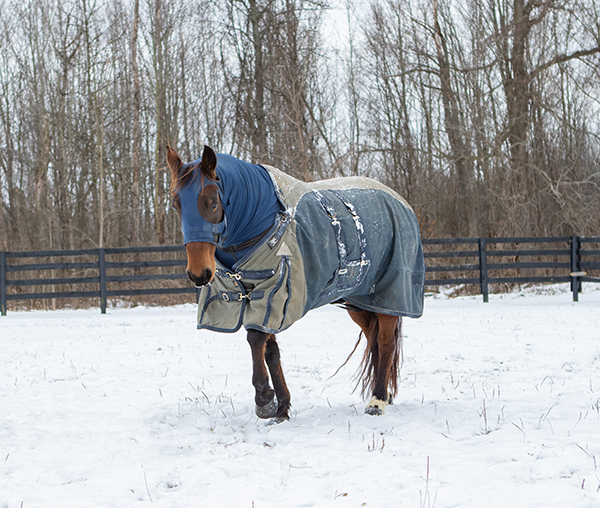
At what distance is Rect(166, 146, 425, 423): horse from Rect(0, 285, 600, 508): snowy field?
16.5 inches

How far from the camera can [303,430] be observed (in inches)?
133

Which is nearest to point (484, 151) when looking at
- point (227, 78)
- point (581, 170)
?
point (581, 170)

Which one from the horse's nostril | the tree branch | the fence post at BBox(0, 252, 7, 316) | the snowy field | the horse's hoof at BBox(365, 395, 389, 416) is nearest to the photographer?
the snowy field

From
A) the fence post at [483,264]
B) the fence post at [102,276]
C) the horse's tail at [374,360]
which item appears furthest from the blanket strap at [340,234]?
the fence post at [483,264]

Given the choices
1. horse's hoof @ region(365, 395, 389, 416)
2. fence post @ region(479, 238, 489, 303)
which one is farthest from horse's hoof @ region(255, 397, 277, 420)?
fence post @ region(479, 238, 489, 303)

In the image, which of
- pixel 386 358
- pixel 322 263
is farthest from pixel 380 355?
pixel 322 263

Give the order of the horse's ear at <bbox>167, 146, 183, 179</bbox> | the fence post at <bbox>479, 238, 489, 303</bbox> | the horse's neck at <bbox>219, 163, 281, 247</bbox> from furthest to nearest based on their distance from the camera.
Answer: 1. the fence post at <bbox>479, 238, 489, 303</bbox>
2. the horse's neck at <bbox>219, 163, 281, 247</bbox>
3. the horse's ear at <bbox>167, 146, 183, 179</bbox>

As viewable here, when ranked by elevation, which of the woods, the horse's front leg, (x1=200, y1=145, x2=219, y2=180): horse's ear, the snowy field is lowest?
the snowy field

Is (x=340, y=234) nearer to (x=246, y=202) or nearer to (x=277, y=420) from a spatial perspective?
(x=246, y=202)

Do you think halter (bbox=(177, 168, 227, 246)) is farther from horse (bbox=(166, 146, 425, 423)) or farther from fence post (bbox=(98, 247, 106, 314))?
fence post (bbox=(98, 247, 106, 314))

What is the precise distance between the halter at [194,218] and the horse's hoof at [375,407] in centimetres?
161

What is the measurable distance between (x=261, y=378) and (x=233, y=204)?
Answer: 1.03 m

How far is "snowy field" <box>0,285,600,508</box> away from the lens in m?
2.45

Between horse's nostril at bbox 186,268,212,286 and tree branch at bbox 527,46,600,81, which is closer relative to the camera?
horse's nostril at bbox 186,268,212,286
